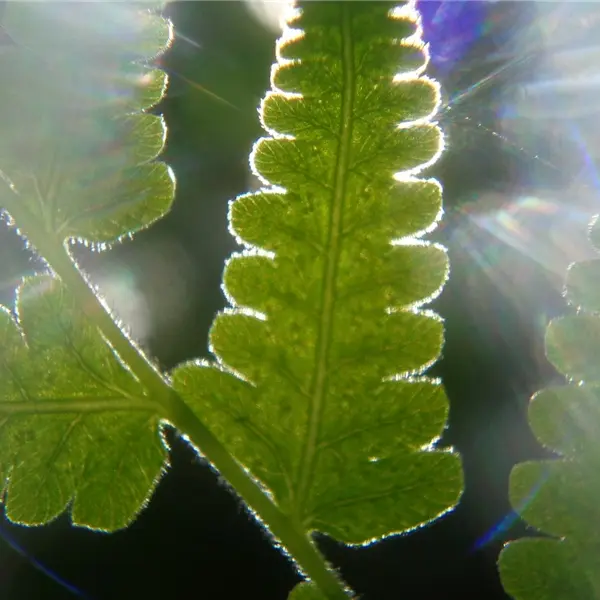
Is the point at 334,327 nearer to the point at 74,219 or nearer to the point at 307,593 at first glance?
the point at 307,593

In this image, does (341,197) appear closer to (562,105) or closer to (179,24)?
(562,105)

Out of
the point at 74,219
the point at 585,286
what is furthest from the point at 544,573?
the point at 74,219

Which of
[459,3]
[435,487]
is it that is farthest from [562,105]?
[435,487]

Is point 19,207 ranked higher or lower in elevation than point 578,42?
higher

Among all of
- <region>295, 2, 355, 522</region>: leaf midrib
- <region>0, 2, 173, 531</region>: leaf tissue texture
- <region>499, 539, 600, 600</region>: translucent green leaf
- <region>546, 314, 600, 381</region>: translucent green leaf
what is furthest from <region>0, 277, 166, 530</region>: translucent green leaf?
<region>546, 314, 600, 381</region>: translucent green leaf

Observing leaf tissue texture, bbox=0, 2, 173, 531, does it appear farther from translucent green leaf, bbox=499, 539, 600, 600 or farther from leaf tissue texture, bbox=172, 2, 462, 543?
translucent green leaf, bbox=499, 539, 600, 600

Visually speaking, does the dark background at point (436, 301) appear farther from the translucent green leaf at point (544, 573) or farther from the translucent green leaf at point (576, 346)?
the translucent green leaf at point (544, 573)
